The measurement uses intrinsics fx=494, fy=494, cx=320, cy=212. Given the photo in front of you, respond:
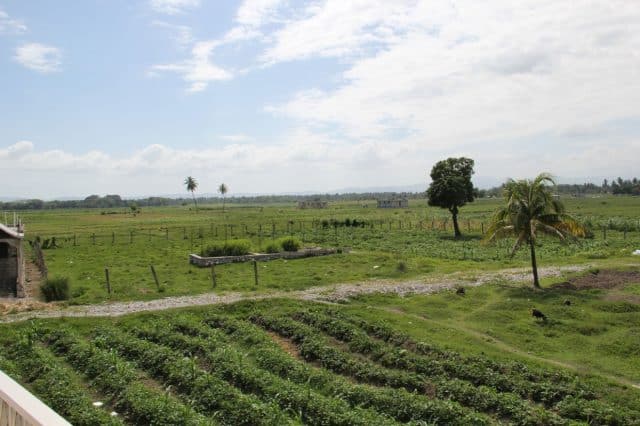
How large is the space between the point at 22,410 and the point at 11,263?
30585mm

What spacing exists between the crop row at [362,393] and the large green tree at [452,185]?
37.9m

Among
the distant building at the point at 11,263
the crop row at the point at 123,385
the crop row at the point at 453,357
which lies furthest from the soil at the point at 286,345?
the distant building at the point at 11,263

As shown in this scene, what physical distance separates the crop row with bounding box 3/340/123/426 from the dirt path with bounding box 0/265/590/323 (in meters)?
4.63

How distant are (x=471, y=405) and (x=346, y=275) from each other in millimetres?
18083

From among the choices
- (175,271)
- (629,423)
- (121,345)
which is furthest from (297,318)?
(175,271)

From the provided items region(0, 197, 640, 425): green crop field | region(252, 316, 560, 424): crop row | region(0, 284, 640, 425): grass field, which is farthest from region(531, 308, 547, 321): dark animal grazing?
region(252, 316, 560, 424): crop row

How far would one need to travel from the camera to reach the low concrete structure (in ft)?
116

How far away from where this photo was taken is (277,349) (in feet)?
48.9

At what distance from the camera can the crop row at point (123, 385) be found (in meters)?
10.5

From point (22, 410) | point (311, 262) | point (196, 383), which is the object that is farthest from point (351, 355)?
point (311, 262)

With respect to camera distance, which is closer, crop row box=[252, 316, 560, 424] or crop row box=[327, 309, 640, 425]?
crop row box=[327, 309, 640, 425]

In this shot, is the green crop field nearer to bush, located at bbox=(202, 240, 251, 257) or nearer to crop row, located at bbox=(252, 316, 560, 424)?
crop row, located at bbox=(252, 316, 560, 424)

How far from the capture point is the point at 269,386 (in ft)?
39.0

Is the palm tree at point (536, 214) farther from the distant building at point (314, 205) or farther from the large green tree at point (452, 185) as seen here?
the distant building at point (314, 205)
